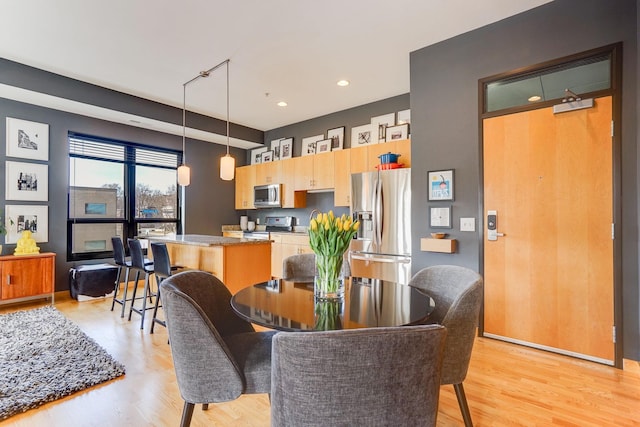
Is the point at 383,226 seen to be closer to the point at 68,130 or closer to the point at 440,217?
the point at 440,217

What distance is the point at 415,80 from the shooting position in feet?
11.2

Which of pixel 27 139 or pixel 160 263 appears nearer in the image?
pixel 160 263

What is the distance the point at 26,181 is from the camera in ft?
13.8

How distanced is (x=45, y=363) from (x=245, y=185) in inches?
173

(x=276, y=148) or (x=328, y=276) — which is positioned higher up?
(x=276, y=148)

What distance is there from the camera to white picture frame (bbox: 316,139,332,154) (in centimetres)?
537

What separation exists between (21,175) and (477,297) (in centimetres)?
540

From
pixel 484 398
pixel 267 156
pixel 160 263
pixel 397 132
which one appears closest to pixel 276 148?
pixel 267 156

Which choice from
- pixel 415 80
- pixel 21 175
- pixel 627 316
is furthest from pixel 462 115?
pixel 21 175

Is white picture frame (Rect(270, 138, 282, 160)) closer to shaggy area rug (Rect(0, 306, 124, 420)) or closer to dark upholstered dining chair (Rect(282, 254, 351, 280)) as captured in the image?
dark upholstered dining chair (Rect(282, 254, 351, 280))

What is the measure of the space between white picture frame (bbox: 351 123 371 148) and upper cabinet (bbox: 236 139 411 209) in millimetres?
305

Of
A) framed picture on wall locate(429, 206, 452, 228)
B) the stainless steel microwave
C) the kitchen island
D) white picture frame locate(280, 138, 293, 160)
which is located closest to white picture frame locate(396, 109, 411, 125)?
framed picture on wall locate(429, 206, 452, 228)

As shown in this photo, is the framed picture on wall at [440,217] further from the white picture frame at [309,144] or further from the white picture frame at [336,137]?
the white picture frame at [309,144]

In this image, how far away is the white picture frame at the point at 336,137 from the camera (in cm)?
525
